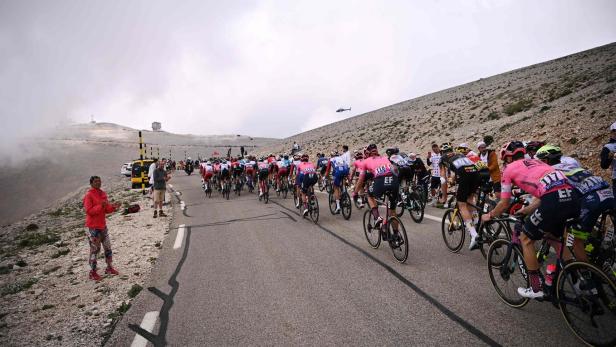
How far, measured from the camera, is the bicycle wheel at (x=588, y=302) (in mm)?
3287

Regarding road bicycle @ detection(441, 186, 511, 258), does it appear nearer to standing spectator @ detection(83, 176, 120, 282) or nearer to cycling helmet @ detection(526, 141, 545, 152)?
cycling helmet @ detection(526, 141, 545, 152)

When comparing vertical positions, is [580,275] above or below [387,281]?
above

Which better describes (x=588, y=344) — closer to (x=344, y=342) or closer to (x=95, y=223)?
(x=344, y=342)

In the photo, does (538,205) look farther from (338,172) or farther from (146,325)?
(338,172)

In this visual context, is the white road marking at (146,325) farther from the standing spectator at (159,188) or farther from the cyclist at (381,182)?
the standing spectator at (159,188)

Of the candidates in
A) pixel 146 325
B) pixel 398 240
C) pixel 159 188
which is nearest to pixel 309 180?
pixel 398 240

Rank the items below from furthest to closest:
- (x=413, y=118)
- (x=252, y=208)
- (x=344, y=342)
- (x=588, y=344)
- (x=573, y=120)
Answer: (x=413, y=118) → (x=573, y=120) → (x=252, y=208) → (x=344, y=342) → (x=588, y=344)

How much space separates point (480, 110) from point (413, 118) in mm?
14208

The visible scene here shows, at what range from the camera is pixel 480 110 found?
39906mm

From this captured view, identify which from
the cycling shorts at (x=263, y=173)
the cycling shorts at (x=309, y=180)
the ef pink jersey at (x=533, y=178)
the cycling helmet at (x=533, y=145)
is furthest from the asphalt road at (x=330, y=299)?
the cycling shorts at (x=263, y=173)

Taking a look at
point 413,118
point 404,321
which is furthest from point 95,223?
point 413,118

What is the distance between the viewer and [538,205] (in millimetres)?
3977

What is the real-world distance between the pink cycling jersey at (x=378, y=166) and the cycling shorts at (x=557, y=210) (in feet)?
10.7

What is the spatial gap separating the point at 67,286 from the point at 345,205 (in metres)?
7.15
